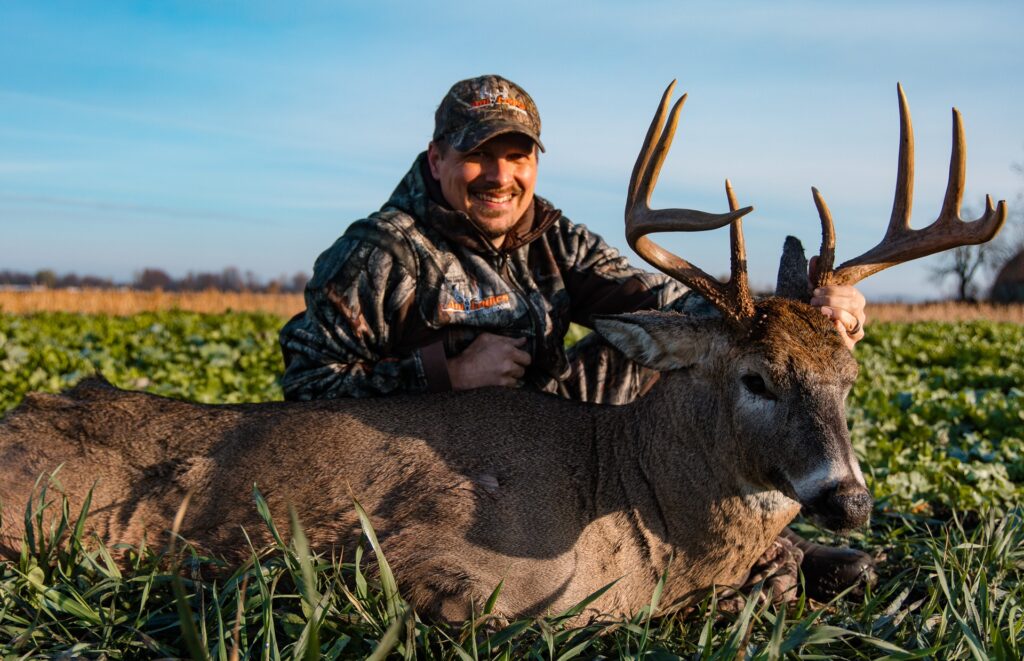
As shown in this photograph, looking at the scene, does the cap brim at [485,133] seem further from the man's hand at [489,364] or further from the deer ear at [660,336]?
the deer ear at [660,336]

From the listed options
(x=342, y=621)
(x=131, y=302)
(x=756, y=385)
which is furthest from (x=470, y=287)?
(x=131, y=302)

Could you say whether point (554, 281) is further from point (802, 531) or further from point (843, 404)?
point (843, 404)

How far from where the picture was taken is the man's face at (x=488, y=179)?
5.13 meters

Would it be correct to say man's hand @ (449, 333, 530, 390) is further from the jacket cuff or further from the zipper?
the zipper

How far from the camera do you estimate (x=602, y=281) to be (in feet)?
18.4

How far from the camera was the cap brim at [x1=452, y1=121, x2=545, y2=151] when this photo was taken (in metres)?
4.97

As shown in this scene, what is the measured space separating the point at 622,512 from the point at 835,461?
94cm

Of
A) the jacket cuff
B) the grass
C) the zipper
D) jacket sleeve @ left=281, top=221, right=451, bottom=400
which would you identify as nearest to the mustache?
the zipper

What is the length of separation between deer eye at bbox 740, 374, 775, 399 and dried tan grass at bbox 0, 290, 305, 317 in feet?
61.5

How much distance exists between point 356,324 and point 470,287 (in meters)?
0.66

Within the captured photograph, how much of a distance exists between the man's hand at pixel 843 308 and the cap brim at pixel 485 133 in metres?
1.97

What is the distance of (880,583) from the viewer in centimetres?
435

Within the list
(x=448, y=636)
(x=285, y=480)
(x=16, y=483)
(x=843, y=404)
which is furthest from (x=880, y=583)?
(x=16, y=483)

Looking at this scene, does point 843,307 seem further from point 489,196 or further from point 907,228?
point 489,196
